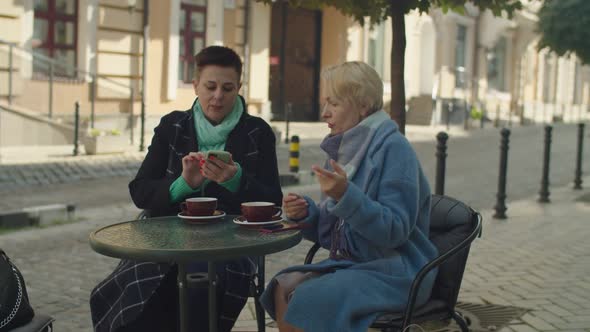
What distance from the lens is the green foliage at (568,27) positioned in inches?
541

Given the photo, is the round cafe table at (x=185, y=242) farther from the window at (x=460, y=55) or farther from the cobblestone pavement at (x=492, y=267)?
the window at (x=460, y=55)

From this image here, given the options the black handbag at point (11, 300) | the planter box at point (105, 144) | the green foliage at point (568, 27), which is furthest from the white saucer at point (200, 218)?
the planter box at point (105, 144)

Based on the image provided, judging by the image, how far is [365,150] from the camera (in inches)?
138

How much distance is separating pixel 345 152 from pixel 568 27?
11551mm

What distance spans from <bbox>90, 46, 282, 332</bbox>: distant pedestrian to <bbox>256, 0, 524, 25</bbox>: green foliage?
2.09 m

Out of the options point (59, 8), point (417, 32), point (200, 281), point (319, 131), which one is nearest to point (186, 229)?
point (200, 281)

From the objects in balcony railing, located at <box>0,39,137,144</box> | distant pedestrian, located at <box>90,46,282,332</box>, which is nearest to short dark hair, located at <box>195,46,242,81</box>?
distant pedestrian, located at <box>90,46,282,332</box>

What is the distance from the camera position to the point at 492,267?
22.7 feet

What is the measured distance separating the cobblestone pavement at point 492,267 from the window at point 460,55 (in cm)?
2384

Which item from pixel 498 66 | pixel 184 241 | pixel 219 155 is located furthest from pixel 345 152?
pixel 498 66

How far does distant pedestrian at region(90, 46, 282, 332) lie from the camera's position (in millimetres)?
3764

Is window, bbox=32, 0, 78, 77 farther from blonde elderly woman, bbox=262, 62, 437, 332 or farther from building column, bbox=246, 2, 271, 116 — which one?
blonde elderly woman, bbox=262, 62, 437, 332

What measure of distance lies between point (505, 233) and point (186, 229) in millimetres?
5878

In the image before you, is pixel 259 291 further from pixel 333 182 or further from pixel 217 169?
pixel 333 182
